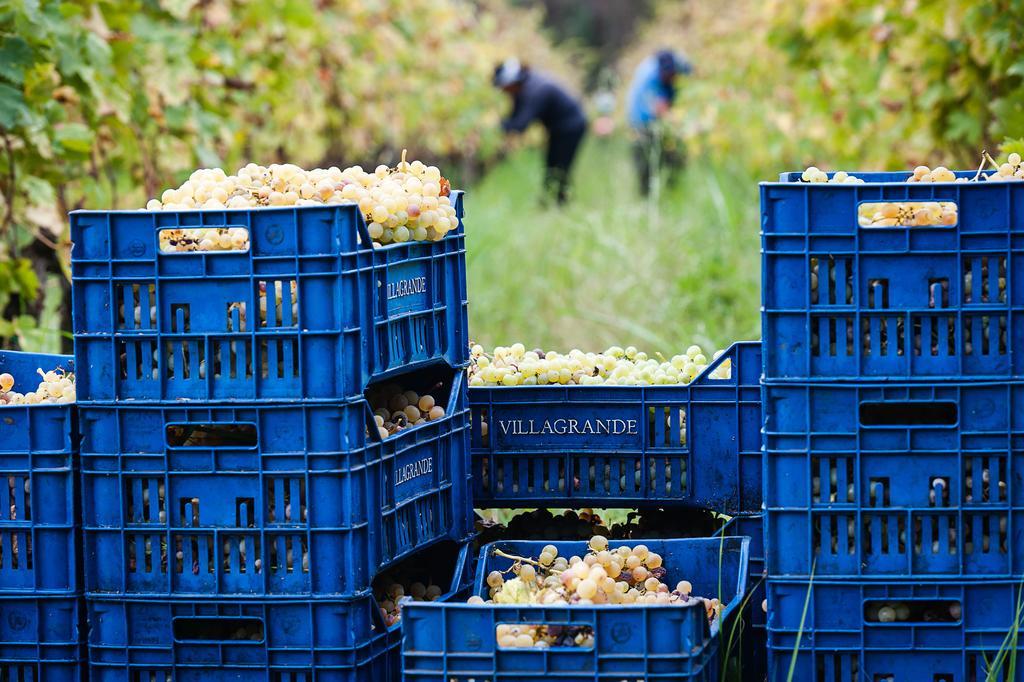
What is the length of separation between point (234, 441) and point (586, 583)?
0.70 m

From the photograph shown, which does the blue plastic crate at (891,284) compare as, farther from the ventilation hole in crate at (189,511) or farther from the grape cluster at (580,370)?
the ventilation hole in crate at (189,511)

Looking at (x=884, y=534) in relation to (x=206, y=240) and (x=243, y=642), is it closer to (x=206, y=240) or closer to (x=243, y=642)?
(x=243, y=642)

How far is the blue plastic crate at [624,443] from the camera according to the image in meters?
3.11

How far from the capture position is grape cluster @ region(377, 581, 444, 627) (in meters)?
2.86

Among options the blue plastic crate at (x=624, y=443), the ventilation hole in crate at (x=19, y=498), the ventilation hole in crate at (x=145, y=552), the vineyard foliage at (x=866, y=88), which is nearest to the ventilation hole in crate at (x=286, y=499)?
the ventilation hole in crate at (x=145, y=552)

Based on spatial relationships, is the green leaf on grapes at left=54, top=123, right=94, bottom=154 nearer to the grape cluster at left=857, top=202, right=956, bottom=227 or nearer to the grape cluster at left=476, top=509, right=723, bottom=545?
the grape cluster at left=476, top=509, right=723, bottom=545

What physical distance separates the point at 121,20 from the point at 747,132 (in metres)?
5.56

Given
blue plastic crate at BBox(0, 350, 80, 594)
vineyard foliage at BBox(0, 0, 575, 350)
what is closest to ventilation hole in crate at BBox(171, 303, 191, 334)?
blue plastic crate at BBox(0, 350, 80, 594)

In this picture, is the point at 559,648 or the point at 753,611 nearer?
the point at 559,648

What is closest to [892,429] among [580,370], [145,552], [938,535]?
[938,535]

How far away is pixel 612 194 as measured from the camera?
1127 centimetres

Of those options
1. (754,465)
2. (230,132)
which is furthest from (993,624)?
(230,132)

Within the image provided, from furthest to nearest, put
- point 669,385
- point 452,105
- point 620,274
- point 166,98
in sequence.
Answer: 1. point 452,105
2. point 620,274
3. point 166,98
4. point 669,385

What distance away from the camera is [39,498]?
8.81ft
